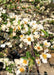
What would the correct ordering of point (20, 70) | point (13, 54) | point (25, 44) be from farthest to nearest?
point (13, 54)
point (25, 44)
point (20, 70)

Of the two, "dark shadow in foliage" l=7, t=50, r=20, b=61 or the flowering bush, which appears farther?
"dark shadow in foliage" l=7, t=50, r=20, b=61

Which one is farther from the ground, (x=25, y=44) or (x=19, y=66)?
(x=25, y=44)

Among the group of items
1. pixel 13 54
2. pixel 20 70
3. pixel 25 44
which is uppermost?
pixel 25 44

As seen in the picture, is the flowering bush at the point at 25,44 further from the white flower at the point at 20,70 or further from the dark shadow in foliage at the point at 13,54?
the dark shadow in foliage at the point at 13,54

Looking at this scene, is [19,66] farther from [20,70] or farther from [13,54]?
[13,54]

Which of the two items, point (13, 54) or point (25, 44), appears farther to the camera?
point (13, 54)

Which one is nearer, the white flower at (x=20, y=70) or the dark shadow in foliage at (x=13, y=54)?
the white flower at (x=20, y=70)

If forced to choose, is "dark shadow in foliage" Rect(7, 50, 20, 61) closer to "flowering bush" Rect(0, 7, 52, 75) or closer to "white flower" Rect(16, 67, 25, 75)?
"flowering bush" Rect(0, 7, 52, 75)

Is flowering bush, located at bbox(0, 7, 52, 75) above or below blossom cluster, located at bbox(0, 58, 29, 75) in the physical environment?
above

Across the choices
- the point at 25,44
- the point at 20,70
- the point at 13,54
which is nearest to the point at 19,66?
the point at 20,70

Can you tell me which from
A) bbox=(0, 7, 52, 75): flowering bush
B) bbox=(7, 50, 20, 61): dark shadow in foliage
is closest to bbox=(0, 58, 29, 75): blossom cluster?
bbox=(0, 7, 52, 75): flowering bush

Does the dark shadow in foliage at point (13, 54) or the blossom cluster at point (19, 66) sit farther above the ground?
the dark shadow in foliage at point (13, 54)

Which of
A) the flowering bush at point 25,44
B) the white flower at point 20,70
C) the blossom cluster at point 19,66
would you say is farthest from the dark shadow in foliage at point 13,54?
the white flower at point 20,70

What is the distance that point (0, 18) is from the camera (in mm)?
A: 2305
